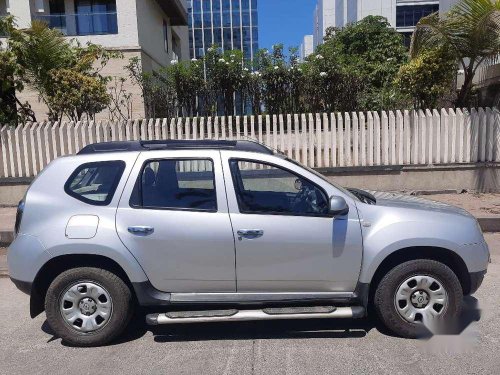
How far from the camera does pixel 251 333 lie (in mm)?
4207

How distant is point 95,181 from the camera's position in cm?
402

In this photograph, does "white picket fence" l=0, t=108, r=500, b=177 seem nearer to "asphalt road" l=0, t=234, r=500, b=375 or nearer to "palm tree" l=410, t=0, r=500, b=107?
"palm tree" l=410, t=0, r=500, b=107

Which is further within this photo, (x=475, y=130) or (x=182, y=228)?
(x=475, y=130)

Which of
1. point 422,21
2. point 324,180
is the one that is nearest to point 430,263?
point 324,180

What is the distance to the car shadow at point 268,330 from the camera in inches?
161

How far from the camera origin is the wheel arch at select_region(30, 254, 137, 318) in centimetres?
388

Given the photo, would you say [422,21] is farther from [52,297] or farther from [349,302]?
[52,297]

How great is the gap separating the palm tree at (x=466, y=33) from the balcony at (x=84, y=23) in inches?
496

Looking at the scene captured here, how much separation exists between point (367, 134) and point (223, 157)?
6571 millimetres

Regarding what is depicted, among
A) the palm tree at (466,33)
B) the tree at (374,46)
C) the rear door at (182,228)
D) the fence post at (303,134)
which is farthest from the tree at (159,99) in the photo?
the tree at (374,46)

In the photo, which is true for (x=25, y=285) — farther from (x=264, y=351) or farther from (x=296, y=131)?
(x=296, y=131)

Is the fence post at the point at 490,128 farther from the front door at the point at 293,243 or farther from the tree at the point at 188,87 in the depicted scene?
Answer: the front door at the point at 293,243

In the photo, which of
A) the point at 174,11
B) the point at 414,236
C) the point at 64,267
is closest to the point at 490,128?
the point at 414,236

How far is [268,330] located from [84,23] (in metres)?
17.8
